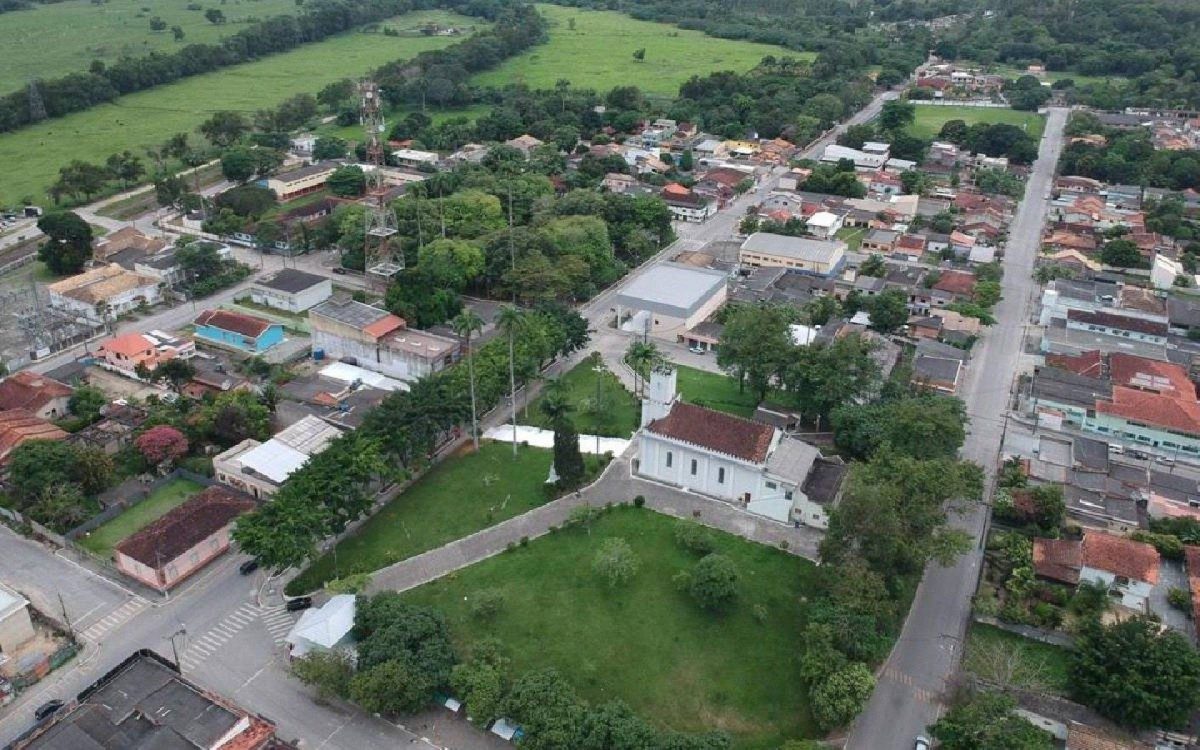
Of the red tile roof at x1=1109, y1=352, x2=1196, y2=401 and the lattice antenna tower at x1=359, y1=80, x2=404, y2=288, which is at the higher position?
the lattice antenna tower at x1=359, y1=80, x2=404, y2=288

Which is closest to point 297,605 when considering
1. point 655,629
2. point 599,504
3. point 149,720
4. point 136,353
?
point 149,720

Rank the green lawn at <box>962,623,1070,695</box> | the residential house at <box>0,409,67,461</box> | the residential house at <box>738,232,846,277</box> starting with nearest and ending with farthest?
the green lawn at <box>962,623,1070,695</box> → the residential house at <box>0,409,67,461</box> → the residential house at <box>738,232,846,277</box>

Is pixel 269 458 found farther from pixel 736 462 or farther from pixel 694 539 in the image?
pixel 736 462

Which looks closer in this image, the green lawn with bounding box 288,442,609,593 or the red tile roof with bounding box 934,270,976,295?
the green lawn with bounding box 288,442,609,593

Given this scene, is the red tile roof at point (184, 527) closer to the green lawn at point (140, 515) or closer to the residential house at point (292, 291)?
the green lawn at point (140, 515)

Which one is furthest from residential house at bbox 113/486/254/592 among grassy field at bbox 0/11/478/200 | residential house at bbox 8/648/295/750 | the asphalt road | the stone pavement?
grassy field at bbox 0/11/478/200

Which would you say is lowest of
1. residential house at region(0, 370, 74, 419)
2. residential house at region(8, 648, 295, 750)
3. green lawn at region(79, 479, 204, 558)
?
green lawn at region(79, 479, 204, 558)

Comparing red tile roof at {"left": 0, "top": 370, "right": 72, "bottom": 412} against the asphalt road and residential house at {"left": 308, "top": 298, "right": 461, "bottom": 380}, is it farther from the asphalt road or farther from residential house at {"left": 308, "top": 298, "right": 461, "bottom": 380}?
the asphalt road

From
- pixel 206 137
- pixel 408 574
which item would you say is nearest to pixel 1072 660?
pixel 408 574

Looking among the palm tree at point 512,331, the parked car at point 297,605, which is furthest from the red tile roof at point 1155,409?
the parked car at point 297,605

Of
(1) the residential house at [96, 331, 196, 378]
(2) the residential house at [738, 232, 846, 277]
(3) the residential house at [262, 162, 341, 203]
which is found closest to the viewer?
(1) the residential house at [96, 331, 196, 378]
